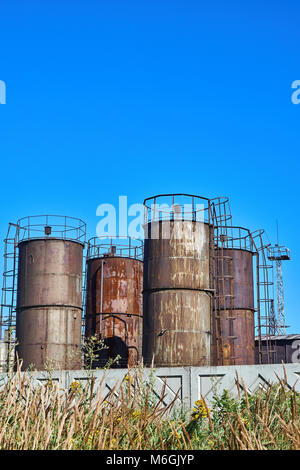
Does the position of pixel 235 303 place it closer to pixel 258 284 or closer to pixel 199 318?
pixel 258 284

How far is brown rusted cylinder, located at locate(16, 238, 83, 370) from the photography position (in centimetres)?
2553

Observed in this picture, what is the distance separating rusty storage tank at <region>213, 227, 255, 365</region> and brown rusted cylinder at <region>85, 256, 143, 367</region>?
4.93 m

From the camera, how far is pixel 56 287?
85.0 ft

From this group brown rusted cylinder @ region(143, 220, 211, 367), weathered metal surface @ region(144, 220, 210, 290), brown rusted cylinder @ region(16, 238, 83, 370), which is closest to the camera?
brown rusted cylinder @ region(143, 220, 211, 367)

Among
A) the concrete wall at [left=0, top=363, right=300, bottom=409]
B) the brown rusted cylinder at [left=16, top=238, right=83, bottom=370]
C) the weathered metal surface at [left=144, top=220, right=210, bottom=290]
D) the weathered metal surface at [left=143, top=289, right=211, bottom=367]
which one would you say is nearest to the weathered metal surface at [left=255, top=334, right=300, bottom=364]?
the brown rusted cylinder at [left=16, top=238, right=83, bottom=370]

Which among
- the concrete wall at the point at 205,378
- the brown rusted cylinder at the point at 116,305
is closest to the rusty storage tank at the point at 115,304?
the brown rusted cylinder at the point at 116,305

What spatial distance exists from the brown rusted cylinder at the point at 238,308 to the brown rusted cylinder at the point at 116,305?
4.97 m

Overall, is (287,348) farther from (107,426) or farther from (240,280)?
(107,426)

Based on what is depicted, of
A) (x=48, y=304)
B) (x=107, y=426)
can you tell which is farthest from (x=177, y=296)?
(x=107, y=426)

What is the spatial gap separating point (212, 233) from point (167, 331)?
440cm

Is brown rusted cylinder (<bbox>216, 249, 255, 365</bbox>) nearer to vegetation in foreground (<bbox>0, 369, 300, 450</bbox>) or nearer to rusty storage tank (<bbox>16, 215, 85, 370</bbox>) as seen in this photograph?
rusty storage tank (<bbox>16, 215, 85, 370</bbox>)

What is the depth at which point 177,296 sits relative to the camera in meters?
21.2
